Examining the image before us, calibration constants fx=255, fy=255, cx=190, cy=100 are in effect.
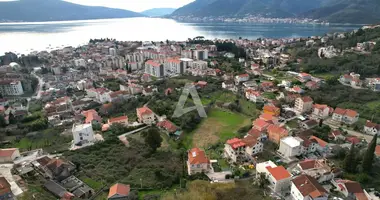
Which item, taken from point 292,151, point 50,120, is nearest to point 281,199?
point 292,151

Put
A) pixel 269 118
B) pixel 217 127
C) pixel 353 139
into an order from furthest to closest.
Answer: pixel 217 127 → pixel 269 118 → pixel 353 139

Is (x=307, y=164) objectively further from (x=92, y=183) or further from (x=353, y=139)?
(x=92, y=183)

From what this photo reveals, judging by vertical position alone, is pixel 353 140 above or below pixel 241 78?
below

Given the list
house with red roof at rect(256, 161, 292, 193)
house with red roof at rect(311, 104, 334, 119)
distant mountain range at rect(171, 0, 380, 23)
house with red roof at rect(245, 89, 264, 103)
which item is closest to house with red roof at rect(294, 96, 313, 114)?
house with red roof at rect(311, 104, 334, 119)

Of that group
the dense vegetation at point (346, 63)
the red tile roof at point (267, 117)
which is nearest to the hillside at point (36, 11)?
the dense vegetation at point (346, 63)

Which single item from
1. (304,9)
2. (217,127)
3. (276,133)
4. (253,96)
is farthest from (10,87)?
(304,9)

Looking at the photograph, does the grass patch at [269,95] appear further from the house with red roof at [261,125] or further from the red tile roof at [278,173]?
the red tile roof at [278,173]
